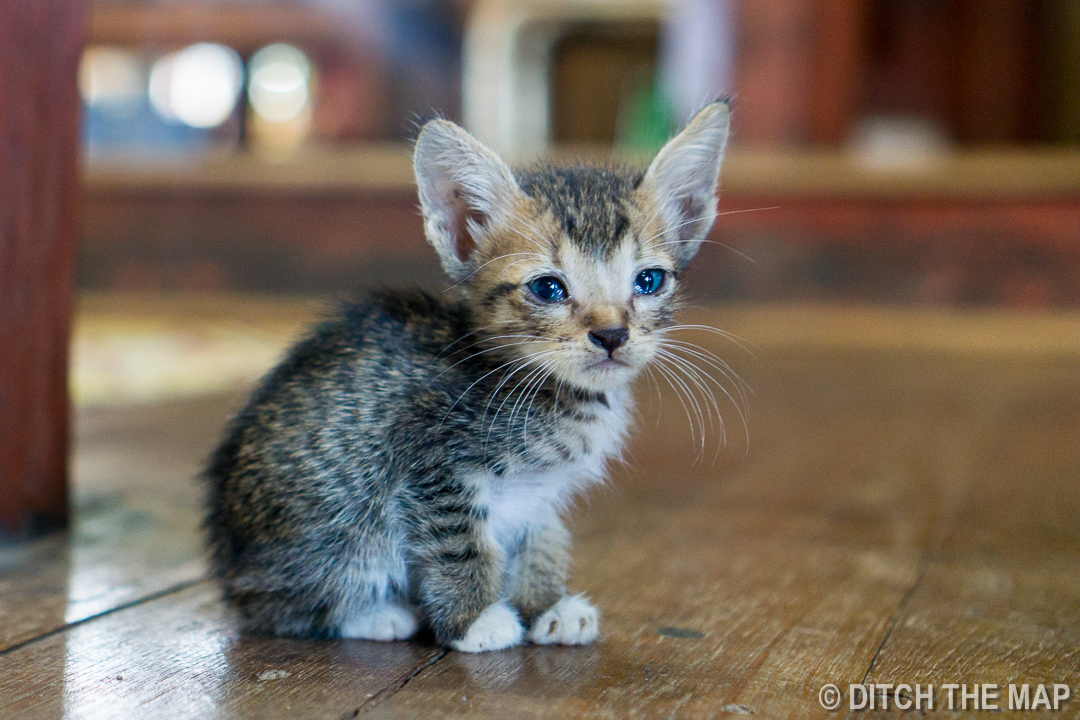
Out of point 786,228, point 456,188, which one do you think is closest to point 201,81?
point 786,228

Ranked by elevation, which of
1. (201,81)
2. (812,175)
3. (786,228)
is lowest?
(786,228)

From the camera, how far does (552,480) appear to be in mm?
1261

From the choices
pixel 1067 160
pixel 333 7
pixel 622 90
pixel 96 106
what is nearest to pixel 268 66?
pixel 333 7

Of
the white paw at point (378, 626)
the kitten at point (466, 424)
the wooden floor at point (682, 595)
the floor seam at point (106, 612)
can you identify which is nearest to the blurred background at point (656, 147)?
the wooden floor at point (682, 595)

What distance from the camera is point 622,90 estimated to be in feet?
30.6

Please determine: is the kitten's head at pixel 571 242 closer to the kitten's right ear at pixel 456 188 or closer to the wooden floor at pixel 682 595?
the kitten's right ear at pixel 456 188

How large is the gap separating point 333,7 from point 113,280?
3747mm

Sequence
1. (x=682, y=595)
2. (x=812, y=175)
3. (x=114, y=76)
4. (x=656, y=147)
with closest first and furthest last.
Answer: (x=682, y=595), (x=812, y=175), (x=656, y=147), (x=114, y=76)

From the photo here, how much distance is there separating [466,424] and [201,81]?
872 centimetres

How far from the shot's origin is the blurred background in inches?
193

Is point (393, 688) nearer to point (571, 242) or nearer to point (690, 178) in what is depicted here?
point (571, 242)

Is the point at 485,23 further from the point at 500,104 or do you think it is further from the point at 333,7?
the point at 333,7

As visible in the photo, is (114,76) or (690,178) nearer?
(690,178)

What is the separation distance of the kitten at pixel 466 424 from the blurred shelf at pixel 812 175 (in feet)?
11.2
